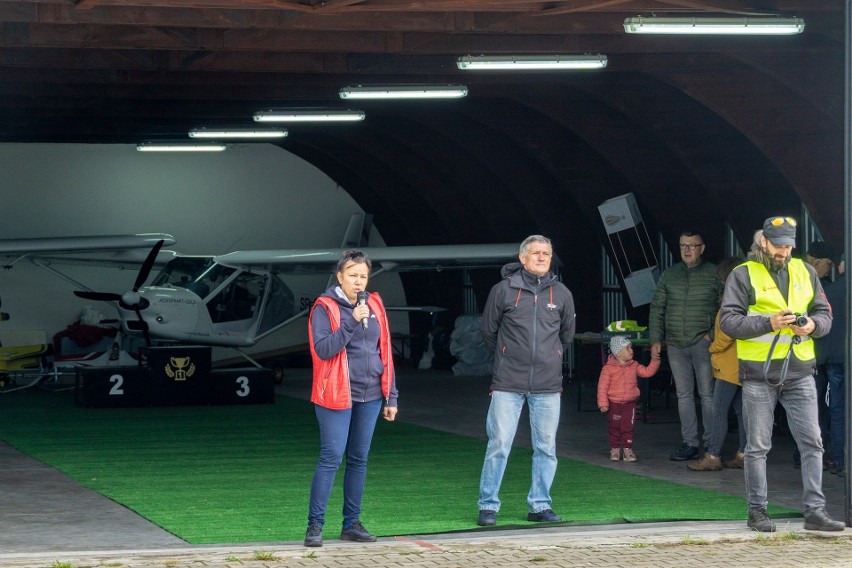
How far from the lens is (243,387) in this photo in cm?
1593

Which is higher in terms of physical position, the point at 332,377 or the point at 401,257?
the point at 401,257

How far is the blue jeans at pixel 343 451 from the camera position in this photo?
649 centimetres

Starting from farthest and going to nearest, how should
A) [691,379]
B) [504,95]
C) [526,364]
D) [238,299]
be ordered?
[238,299], [504,95], [691,379], [526,364]

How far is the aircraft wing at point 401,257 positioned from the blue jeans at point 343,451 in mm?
10956

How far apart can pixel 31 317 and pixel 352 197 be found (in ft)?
20.9

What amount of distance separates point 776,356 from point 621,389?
10.6ft

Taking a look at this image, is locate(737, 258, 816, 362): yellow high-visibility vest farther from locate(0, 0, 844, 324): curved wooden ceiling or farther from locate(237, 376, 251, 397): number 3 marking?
locate(237, 376, 251, 397): number 3 marking

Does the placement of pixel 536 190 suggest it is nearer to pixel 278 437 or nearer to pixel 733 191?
pixel 733 191

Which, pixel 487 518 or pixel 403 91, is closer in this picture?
pixel 487 518

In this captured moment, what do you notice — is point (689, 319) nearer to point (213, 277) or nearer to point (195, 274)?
point (213, 277)

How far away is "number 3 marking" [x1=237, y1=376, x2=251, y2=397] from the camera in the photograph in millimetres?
15891

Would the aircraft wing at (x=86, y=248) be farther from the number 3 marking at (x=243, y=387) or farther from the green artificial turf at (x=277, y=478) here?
the green artificial turf at (x=277, y=478)

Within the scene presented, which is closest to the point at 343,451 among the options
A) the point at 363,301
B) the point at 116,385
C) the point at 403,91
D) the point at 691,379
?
the point at 363,301

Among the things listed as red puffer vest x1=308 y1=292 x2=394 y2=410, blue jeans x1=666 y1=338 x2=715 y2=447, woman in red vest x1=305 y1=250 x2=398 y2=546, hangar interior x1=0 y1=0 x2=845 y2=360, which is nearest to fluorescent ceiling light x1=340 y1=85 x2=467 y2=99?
hangar interior x1=0 y1=0 x2=845 y2=360
